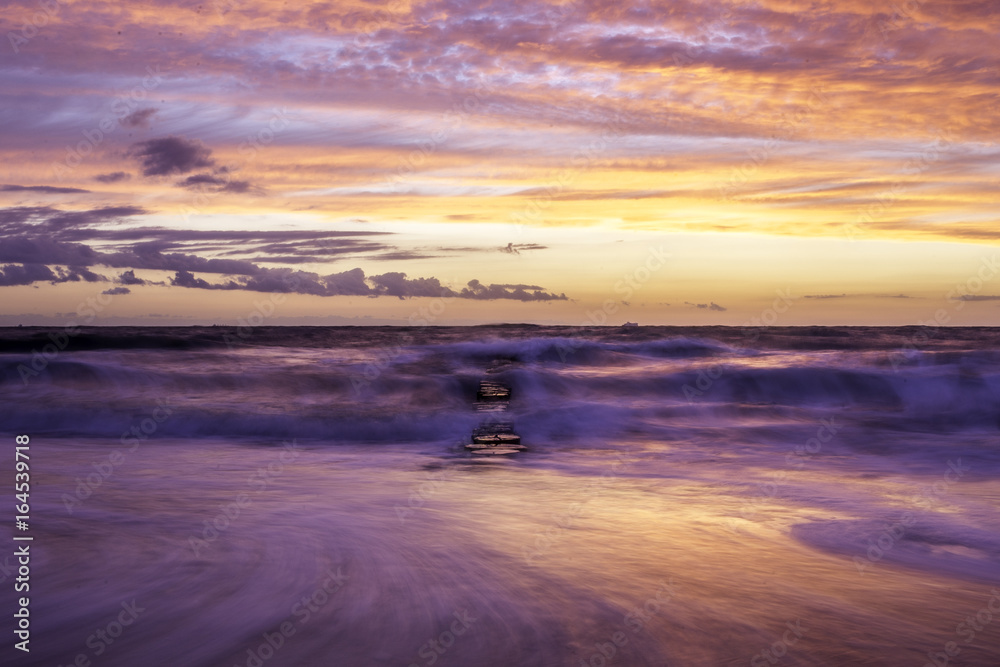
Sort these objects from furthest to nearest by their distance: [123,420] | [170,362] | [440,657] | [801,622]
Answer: [170,362], [123,420], [801,622], [440,657]

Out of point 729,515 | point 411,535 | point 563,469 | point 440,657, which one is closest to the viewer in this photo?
point 440,657

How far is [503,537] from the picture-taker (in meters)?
5.22

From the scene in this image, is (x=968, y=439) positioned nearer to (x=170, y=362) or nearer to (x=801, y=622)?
(x=801, y=622)

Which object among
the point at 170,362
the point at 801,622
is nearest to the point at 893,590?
the point at 801,622

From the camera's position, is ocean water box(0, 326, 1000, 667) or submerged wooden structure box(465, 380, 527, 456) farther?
submerged wooden structure box(465, 380, 527, 456)

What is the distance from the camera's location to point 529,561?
4.64m

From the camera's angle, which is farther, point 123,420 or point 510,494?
point 123,420

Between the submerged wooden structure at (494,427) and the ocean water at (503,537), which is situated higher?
the ocean water at (503,537)

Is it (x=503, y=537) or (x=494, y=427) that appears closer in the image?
(x=503, y=537)

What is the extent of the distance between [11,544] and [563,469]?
16.5 ft

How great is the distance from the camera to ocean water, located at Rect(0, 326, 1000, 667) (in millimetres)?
3445

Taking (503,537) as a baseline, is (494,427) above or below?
below

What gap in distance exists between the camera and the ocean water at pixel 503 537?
3445 mm

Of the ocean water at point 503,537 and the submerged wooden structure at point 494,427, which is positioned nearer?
the ocean water at point 503,537
